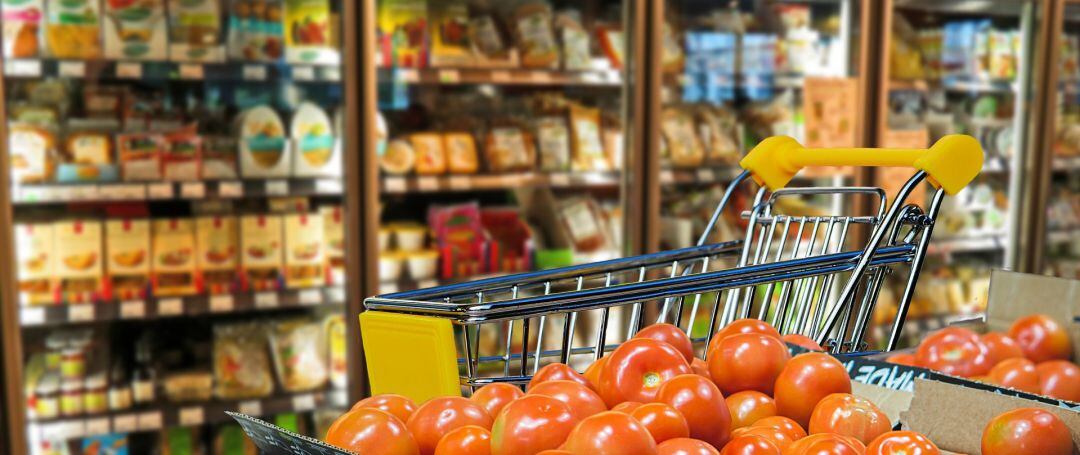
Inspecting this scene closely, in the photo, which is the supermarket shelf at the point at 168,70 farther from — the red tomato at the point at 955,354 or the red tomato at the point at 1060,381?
the red tomato at the point at 1060,381

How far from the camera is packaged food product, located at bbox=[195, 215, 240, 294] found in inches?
107

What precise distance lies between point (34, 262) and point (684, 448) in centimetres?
228

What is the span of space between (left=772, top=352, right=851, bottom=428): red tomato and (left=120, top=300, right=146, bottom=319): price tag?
2.11 meters

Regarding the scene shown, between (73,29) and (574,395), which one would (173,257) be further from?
(574,395)

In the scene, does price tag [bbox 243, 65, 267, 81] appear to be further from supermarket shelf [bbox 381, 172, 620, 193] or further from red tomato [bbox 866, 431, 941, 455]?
red tomato [bbox 866, 431, 941, 455]

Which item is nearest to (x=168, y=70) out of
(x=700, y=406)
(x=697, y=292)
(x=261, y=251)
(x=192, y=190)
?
(x=192, y=190)

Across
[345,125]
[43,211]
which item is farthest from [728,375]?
[43,211]

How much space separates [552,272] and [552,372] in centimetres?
32

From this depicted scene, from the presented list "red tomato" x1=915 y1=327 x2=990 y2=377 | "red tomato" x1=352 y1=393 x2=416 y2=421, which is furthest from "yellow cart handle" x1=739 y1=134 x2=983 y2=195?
"red tomato" x1=352 y1=393 x2=416 y2=421

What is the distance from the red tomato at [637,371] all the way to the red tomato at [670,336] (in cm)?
10

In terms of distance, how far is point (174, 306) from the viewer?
8.63 ft

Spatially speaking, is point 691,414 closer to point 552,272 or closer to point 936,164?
point 552,272

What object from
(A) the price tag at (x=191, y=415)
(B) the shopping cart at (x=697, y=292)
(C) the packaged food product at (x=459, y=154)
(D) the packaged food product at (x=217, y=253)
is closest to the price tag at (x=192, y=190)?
(D) the packaged food product at (x=217, y=253)

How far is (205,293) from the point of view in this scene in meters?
2.71
